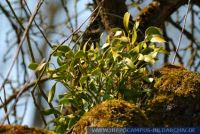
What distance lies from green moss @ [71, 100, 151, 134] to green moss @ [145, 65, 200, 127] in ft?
0.27

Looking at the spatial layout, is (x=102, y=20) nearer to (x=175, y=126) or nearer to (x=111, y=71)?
(x=111, y=71)

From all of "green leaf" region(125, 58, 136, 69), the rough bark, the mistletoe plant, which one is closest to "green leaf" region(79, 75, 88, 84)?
the mistletoe plant

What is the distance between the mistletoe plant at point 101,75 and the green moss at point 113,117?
138mm

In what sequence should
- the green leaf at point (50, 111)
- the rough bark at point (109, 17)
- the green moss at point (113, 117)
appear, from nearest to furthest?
the green moss at point (113, 117)
the green leaf at point (50, 111)
the rough bark at point (109, 17)

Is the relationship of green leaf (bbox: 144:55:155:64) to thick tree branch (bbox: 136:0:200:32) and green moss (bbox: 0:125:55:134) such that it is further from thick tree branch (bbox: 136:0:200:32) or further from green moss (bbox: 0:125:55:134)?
thick tree branch (bbox: 136:0:200:32)

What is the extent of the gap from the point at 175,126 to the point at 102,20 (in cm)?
94

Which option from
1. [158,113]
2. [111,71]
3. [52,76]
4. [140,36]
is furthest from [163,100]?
[140,36]

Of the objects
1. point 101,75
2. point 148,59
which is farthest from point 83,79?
point 148,59

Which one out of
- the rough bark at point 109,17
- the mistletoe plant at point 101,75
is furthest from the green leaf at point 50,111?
the rough bark at point 109,17

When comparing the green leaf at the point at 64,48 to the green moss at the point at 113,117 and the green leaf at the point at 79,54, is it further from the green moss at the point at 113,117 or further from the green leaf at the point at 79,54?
the green moss at the point at 113,117

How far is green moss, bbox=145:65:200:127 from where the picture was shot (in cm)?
132

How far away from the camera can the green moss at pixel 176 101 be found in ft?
4.33

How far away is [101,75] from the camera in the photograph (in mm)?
1425

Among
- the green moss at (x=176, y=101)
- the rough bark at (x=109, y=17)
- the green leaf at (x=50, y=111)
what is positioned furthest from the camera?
the rough bark at (x=109, y=17)
